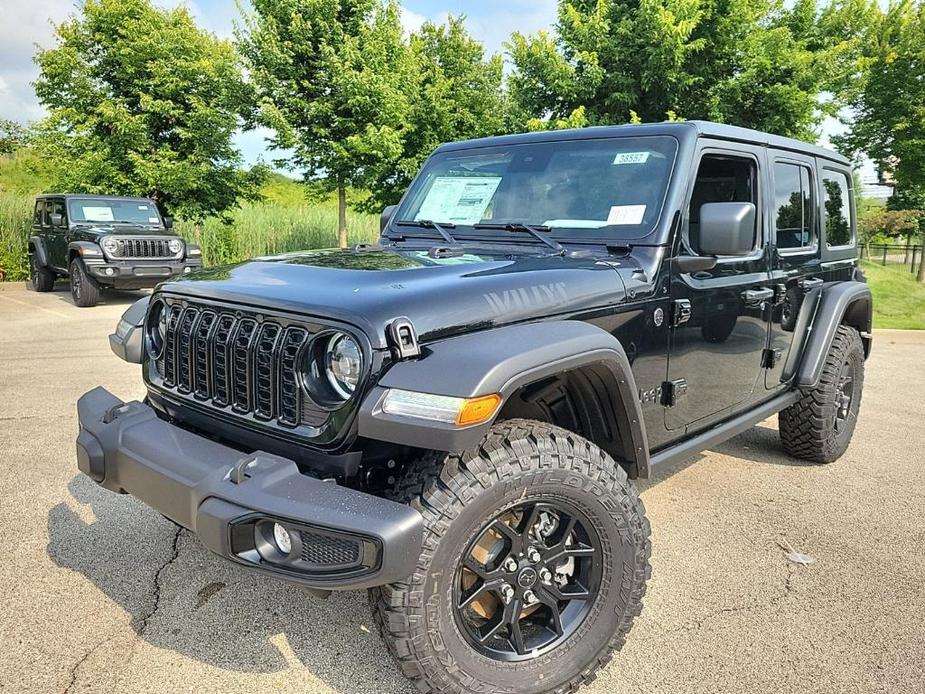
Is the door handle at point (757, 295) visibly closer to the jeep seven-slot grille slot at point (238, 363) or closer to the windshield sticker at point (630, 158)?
the windshield sticker at point (630, 158)

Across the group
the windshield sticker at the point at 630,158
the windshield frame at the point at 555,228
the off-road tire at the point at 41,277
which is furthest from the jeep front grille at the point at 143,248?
the windshield sticker at the point at 630,158

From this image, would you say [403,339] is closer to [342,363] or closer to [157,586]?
[342,363]

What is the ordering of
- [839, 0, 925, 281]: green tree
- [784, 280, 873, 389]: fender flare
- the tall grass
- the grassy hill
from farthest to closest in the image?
the grassy hill, the tall grass, [839, 0, 925, 281]: green tree, [784, 280, 873, 389]: fender flare

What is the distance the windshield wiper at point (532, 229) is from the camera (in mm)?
3064

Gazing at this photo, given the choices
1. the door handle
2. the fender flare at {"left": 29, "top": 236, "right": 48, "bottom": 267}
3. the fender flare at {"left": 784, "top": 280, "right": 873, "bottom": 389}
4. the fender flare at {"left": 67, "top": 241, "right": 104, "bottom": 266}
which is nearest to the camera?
the door handle

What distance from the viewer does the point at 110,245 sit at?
1157 cm

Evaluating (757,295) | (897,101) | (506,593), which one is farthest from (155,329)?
(897,101)

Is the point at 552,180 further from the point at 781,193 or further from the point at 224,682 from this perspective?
the point at 224,682

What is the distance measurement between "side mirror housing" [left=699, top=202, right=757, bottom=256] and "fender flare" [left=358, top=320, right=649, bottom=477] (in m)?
0.72

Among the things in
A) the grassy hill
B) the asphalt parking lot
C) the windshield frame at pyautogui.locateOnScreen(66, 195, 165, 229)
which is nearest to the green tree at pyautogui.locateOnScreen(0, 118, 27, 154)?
the grassy hill

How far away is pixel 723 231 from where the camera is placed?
2.81 metres

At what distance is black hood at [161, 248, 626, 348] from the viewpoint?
2.16 metres

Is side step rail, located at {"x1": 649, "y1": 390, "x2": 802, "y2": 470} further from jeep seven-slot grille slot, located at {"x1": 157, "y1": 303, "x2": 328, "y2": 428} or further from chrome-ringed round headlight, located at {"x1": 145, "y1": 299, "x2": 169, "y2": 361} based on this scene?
chrome-ringed round headlight, located at {"x1": 145, "y1": 299, "x2": 169, "y2": 361}

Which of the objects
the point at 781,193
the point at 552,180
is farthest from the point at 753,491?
the point at 552,180
